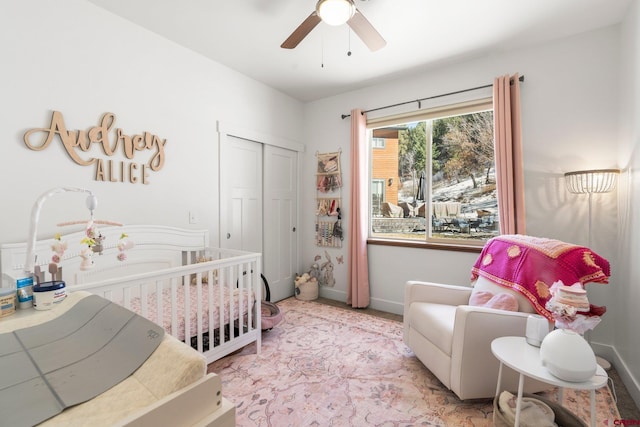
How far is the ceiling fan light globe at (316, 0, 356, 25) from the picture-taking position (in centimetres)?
158

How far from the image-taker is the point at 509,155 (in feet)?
8.07

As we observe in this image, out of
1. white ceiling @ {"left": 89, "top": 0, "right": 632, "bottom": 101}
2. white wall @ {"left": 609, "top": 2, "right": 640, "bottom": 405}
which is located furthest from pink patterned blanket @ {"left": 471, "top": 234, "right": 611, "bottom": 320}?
white ceiling @ {"left": 89, "top": 0, "right": 632, "bottom": 101}

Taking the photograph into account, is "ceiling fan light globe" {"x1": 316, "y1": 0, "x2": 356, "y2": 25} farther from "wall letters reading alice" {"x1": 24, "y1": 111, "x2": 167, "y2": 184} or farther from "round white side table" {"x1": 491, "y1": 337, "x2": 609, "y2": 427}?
"round white side table" {"x1": 491, "y1": 337, "x2": 609, "y2": 427}

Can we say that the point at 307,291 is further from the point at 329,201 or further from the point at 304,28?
the point at 304,28

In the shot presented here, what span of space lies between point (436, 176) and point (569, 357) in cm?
214

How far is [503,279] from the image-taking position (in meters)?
1.97

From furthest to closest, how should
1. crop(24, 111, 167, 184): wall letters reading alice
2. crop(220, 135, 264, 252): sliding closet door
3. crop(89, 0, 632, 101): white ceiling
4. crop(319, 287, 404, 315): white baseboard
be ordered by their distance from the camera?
crop(319, 287, 404, 315): white baseboard → crop(220, 135, 264, 252): sliding closet door → crop(89, 0, 632, 101): white ceiling → crop(24, 111, 167, 184): wall letters reading alice

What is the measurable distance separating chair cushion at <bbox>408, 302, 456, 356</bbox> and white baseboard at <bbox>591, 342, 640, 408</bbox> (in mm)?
1044

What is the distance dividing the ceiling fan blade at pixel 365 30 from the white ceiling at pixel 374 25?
0.28 m

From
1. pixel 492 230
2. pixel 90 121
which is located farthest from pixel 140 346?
pixel 492 230

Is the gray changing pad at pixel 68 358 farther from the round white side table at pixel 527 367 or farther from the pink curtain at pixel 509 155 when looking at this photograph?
the pink curtain at pixel 509 155

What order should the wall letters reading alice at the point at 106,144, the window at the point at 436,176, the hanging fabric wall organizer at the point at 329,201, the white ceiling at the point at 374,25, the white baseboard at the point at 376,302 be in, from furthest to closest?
the hanging fabric wall organizer at the point at 329,201, the white baseboard at the point at 376,302, the window at the point at 436,176, the white ceiling at the point at 374,25, the wall letters reading alice at the point at 106,144

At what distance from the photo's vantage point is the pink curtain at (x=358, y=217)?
10.8ft

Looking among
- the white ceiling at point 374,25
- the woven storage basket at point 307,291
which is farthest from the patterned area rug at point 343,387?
the white ceiling at point 374,25
